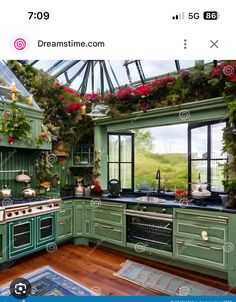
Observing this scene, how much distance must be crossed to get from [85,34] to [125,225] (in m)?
2.28

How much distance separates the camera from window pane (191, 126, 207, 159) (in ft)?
8.82

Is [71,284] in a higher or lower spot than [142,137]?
lower

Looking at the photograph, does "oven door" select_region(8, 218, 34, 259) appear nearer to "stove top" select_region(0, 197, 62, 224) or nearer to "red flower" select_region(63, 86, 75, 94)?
"stove top" select_region(0, 197, 62, 224)

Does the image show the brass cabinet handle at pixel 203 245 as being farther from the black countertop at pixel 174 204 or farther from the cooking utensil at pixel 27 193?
the cooking utensil at pixel 27 193

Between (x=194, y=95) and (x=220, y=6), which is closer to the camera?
(x=220, y=6)

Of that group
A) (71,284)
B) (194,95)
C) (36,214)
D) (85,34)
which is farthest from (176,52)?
(36,214)

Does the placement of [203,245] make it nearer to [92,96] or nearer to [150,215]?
[150,215]

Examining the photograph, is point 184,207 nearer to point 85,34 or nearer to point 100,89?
point 85,34

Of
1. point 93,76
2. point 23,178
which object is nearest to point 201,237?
point 23,178

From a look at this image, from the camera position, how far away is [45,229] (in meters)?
2.68

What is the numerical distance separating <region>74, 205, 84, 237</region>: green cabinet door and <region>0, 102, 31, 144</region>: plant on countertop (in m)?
1.22

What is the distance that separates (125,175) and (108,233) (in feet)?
3.07

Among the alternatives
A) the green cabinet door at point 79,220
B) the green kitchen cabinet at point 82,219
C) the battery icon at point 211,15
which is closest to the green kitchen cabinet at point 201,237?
the green kitchen cabinet at point 82,219

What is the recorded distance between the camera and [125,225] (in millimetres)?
2701
